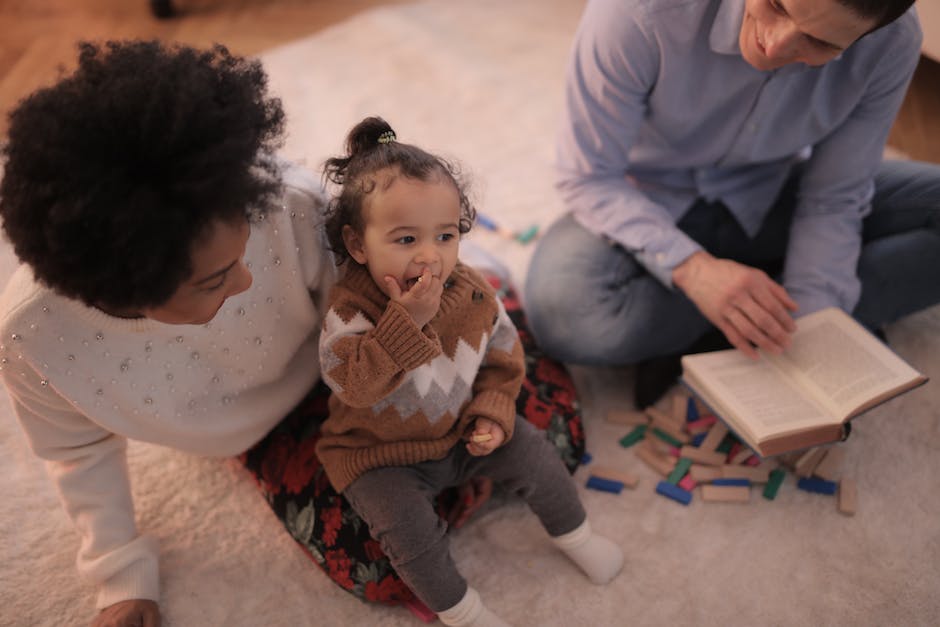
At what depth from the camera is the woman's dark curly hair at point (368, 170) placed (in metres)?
1.01

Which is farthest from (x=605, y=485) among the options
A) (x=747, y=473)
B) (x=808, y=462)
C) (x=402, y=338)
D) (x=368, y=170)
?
(x=368, y=170)

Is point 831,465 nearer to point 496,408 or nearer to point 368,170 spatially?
point 496,408

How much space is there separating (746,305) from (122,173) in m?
0.98

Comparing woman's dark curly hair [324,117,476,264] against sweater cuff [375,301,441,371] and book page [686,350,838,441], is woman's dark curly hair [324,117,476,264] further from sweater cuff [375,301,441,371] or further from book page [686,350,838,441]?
book page [686,350,838,441]

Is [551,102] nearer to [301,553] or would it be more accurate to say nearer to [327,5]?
[327,5]

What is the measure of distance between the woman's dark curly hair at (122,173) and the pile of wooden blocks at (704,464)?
894mm

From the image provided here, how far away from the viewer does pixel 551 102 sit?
2.30 metres

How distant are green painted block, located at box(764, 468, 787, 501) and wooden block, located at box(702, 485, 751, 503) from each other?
0.10 feet

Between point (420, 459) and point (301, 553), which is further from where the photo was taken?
point (301, 553)

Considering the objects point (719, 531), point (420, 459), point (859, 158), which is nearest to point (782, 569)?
point (719, 531)

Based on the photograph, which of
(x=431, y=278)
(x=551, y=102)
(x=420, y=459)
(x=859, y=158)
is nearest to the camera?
(x=431, y=278)

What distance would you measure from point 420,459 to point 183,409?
36 cm

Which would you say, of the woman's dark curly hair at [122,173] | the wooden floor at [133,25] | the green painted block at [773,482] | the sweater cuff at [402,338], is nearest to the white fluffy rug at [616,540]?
the green painted block at [773,482]

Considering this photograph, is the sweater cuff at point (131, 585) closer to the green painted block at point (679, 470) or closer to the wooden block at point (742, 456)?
the green painted block at point (679, 470)
